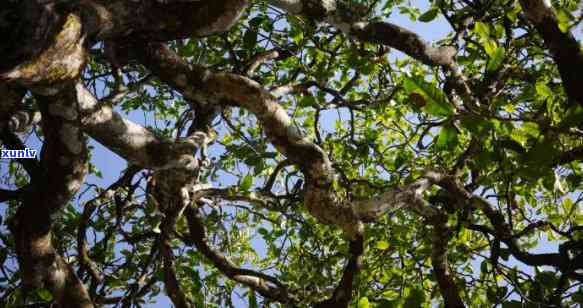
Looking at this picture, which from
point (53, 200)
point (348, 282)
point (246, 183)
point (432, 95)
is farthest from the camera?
point (246, 183)

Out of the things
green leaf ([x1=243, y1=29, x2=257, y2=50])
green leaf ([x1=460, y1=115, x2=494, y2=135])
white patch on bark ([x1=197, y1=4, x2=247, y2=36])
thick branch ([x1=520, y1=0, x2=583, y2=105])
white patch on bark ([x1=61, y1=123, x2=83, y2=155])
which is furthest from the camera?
green leaf ([x1=243, y1=29, x2=257, y2=50])

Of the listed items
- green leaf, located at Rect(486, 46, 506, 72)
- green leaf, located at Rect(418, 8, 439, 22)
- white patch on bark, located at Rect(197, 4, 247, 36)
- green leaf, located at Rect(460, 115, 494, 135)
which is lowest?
green leaf, located at Rect(460, 115, 494, 135)

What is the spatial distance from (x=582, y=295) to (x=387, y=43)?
70.9 inches

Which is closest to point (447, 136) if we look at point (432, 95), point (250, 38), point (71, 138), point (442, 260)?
point (432, 95)

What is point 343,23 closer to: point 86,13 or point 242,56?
point 242,56

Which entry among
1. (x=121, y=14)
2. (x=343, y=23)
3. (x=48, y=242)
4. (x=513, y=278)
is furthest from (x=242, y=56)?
(x=513, y=278)

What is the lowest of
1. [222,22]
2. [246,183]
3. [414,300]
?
[414,300]

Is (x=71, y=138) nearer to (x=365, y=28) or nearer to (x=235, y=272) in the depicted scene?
(x=235, y=272)

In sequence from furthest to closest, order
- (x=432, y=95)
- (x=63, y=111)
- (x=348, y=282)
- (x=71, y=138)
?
(x=348, y=282) < (x=71, y=138) < (x=63, y=111) < (x=432, y=95)

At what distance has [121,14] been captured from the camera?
219 cm

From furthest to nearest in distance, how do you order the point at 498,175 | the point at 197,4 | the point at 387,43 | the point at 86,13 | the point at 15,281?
the point at 15,281
the point at 498,175
the point at 387,43
the point at 197,4
the point at 86,13

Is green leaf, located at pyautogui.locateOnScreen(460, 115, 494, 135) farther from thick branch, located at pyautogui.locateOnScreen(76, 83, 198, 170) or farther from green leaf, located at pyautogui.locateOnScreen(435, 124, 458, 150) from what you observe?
thick branch, located at pyautogui.locateOnScreen(76, 83, 198, 170)

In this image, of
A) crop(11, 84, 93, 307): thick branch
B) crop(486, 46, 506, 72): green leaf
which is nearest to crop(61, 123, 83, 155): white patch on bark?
crop(11, 84, 93, 307): thick branch

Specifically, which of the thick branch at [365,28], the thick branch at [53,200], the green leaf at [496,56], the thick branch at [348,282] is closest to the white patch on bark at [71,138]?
the thick branch at [53,200]
